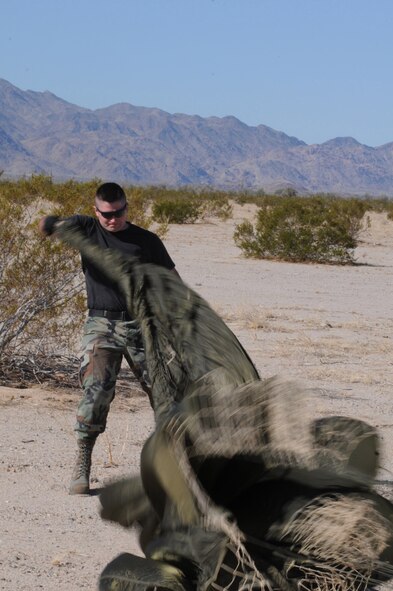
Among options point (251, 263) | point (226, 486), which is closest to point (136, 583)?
point (226, 486)

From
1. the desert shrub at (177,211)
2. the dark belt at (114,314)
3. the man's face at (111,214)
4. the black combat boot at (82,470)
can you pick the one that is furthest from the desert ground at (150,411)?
the desert shrub at (177,211)

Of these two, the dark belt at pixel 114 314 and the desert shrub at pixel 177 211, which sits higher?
the dark belt at pixel 114 314

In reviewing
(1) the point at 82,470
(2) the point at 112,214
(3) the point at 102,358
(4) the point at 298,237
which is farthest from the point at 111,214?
(4) the point at 298,237

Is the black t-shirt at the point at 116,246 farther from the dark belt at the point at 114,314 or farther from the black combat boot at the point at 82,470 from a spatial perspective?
the black combat boot at the point at 82,470

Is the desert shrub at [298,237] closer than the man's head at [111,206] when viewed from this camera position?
No

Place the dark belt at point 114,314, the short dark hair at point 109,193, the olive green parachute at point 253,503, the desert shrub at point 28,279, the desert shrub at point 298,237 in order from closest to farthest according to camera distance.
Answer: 1. the olive green parachute at point 253,503
2. the short dark hair at point 109,193
3. the dark belt at point 114,314
4. the desert shrub at point 28,279
5. the desert shrub at point 298,237

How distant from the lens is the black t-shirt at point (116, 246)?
6184 mm

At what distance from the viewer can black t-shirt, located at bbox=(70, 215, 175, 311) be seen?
20.3 ft

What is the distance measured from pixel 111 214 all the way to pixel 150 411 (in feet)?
10.2

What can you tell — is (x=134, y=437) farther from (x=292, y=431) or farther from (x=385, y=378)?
(x=292, y=431)

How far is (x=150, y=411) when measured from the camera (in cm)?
901

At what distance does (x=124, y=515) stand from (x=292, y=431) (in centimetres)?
83

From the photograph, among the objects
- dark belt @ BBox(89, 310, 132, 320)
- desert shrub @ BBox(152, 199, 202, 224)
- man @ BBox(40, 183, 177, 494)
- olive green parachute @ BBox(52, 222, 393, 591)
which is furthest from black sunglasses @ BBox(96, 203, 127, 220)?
desert shrub @ BBox(152, 199, 202, 224)

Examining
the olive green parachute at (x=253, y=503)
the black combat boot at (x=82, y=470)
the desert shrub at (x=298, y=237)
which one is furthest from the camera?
the desert shrub at (x=298, y=237)
